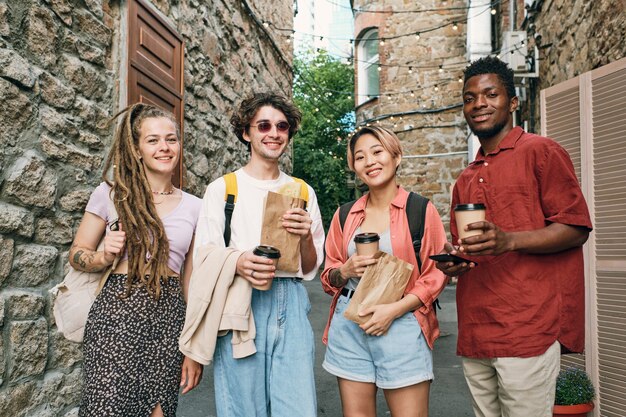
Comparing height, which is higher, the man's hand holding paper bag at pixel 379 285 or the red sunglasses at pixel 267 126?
the red sunglasses at pixel 267 126

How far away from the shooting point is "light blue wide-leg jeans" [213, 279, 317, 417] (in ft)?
7.16

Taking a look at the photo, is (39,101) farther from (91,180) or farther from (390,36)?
(390,36)

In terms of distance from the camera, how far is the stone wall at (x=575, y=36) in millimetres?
3740

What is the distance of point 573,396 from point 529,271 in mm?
1844

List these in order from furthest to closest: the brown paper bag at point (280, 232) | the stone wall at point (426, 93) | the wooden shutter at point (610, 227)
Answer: the stone wall at point (426, 93)
the wooden shutter at point (610, 227)
the brown paper bag at point (280, 232)

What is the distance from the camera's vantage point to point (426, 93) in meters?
12.3

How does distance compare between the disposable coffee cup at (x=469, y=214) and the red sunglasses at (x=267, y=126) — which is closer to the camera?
the disposable coffee cup at (x=469, y=214)

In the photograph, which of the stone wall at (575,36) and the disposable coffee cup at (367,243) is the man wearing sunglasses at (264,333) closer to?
the disposable coffee cup at (367,243)

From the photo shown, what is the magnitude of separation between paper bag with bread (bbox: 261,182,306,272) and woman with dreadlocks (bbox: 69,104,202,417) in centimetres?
52

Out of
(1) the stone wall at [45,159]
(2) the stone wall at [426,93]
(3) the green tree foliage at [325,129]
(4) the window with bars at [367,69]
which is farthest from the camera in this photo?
(3) the green tree foliage at [325,129]

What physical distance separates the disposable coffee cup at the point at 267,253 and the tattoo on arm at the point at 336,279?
450 mm

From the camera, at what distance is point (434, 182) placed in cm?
1227

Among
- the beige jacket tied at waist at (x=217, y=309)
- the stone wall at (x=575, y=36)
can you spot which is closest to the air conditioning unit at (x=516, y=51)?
the stone wall at (x=575, y=36)

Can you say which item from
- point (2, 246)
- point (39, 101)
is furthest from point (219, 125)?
point (2, 246)
